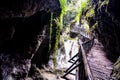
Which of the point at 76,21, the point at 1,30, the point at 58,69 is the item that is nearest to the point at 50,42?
the point at 58,69

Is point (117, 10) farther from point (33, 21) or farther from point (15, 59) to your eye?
point (15, 59)

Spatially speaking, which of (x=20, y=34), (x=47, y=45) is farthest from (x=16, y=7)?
(x=47, y=45)

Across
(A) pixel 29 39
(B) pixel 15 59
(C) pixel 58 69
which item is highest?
(A) pixel 29 39

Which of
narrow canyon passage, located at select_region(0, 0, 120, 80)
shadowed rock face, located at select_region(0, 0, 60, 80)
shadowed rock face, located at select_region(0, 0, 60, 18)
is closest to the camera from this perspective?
shadowed rock face, located at select_region(0, 0, 60, 18)

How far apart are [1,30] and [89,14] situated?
11.1m

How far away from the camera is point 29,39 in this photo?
11.8m

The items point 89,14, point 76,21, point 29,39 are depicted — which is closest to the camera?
point 29,39

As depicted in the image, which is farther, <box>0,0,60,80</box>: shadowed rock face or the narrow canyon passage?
<box>0,0,60,80</box>: shadowed rock face

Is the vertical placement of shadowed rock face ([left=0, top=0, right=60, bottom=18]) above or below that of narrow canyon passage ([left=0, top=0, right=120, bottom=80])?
above

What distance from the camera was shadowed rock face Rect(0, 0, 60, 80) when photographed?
825cm

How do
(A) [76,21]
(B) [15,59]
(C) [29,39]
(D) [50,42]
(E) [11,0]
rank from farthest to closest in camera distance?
(A) [76,21] < (D) [50,42] < (C) [29,39] < (B) [15,59] < (E) [11,0]

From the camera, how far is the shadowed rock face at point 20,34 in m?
8.25

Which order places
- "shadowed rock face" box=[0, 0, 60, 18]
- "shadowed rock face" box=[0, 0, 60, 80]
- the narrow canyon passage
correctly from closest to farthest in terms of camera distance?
"shadowed rock face" box=[0, 0, 60, 18]
the narrow canyon passage
"shadowed rock face" box=[0, 0, 60, 80]

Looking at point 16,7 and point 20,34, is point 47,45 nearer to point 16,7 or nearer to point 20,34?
point 20,34
